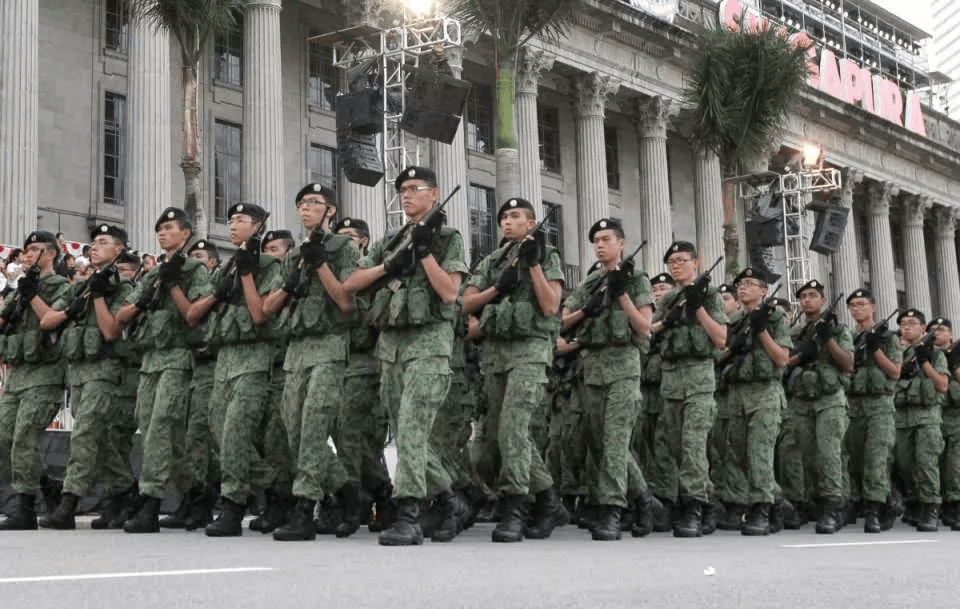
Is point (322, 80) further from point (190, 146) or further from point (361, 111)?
point (190, 146)

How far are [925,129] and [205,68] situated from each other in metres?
33.7

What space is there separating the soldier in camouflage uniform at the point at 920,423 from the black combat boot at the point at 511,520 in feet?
18.4

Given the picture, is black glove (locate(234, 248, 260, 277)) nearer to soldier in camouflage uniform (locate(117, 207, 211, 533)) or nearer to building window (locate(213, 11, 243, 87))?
soldier in camouflage uniform (locate(117, 207, 211, 533))

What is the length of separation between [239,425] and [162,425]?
0.68 m

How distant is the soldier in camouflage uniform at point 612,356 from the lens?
8.23 m

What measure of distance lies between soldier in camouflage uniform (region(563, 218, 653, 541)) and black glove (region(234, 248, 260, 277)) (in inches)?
89.3

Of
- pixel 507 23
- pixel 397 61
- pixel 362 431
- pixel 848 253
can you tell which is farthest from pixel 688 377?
pixel 848 253

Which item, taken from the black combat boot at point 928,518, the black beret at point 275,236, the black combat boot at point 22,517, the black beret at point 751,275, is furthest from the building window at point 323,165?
the black combat boot at point 22,517

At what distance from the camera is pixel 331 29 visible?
29812 millimetres

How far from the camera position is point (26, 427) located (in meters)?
8.51

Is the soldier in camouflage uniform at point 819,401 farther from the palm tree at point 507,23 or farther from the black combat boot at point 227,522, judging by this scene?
the palm tree at point 507,23

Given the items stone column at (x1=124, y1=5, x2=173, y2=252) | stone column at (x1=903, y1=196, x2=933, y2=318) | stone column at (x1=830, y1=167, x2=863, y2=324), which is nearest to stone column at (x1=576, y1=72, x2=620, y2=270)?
stone column at (x1=830, y1=167, x2=863, y2=324)

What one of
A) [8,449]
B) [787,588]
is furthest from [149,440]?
[787,588]

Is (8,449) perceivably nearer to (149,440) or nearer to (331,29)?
(149,440)
